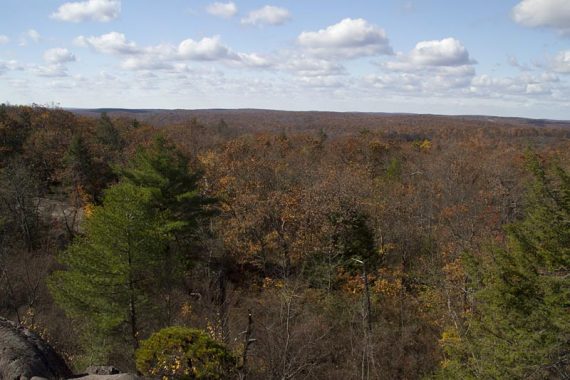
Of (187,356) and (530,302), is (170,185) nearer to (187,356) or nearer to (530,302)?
(187,356)

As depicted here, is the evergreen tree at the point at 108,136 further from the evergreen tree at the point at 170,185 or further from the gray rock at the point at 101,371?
the gray rock at the point at 101,371

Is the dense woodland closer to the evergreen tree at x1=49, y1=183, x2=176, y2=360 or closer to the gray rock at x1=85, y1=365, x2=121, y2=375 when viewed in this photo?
the evergreen tree at x1=49, y1=183, x2=176, y2=360

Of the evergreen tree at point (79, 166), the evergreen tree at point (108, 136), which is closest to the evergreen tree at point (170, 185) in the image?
the evergreen tree at point (79, 166)

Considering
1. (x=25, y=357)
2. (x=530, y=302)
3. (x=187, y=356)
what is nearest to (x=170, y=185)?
(x=25, y=357)

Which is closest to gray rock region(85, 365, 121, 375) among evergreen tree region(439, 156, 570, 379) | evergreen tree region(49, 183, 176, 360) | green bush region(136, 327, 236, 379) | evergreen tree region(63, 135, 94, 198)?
green bush region(136, 327, 236, 379)

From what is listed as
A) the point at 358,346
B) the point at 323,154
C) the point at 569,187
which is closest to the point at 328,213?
the point at 358,346

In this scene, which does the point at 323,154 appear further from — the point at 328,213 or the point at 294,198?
the point at 328,213
